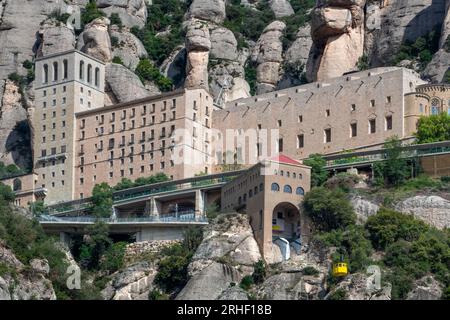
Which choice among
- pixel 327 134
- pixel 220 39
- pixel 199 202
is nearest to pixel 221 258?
pixel 199 202

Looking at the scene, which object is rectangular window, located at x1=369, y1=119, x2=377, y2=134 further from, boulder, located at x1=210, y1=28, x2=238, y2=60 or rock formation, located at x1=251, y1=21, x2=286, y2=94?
boulder, located at x1=210, y1=28, x2=238, y2=60

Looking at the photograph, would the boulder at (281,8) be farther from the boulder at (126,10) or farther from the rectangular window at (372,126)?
the rectangular window at (372,126)

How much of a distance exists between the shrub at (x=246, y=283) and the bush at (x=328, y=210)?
238 inches

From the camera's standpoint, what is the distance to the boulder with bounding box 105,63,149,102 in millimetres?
131500

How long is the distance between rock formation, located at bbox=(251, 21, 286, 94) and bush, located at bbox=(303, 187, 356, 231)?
3940 cm

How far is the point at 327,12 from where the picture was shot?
12812cm

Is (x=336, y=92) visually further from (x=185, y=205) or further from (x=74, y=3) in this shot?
(x=74, y=3)

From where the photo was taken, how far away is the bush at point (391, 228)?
3863 inches

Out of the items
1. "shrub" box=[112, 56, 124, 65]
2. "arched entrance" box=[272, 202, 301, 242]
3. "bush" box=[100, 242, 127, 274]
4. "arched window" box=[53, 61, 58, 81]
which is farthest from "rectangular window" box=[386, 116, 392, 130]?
"shrub" box=[112, 56, 124, 65]

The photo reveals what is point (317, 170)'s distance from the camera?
108812 mm

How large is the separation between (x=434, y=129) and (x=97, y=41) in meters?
36.0

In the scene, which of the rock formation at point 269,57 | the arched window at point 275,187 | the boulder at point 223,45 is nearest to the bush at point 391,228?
the arched window at point 275,187
